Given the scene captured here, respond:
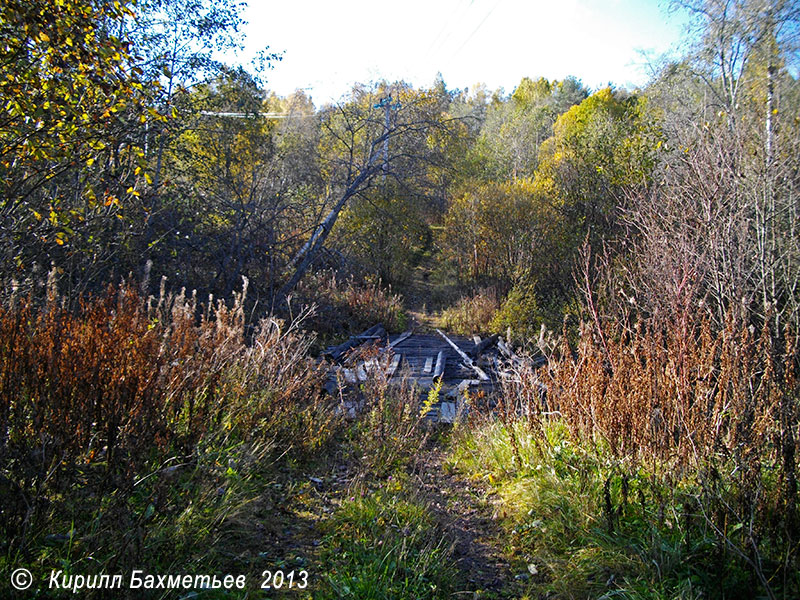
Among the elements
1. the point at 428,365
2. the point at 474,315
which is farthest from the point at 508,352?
the point at 474,315

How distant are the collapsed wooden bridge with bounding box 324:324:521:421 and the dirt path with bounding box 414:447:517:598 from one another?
42.4 inches

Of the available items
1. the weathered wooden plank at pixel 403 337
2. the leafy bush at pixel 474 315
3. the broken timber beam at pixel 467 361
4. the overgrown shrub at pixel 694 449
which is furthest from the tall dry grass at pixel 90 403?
the leafy bush at pixel 474 315

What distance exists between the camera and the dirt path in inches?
121

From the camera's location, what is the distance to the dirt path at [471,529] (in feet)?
10.1

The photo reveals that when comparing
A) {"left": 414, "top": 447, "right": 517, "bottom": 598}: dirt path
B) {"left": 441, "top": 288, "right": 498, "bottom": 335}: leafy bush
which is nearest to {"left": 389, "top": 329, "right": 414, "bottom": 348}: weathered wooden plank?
{"left": 441, "top": 288, "right": 498, "bottom": 335}: leafy bush

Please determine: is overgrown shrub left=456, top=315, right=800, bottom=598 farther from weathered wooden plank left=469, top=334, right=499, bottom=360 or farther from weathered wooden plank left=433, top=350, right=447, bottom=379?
weathered wooden plank left=469, top=334, right=499, bottom=360

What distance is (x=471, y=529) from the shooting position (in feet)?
12.4

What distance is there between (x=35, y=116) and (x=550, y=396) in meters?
4.27

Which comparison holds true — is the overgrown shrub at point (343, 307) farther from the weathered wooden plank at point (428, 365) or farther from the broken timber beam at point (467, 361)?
the weathered wooden plank at point (428, 365)

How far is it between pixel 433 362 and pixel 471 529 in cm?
576

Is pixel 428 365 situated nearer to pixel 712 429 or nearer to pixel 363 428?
pixel 363 428

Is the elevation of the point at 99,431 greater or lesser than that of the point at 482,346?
lesser

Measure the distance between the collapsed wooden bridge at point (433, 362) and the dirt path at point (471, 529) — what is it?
1.08m

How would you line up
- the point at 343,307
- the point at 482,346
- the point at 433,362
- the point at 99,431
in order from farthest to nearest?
the point at 343,307 → the point at 482,346 → the point at 433,362 → the point at 99,431
